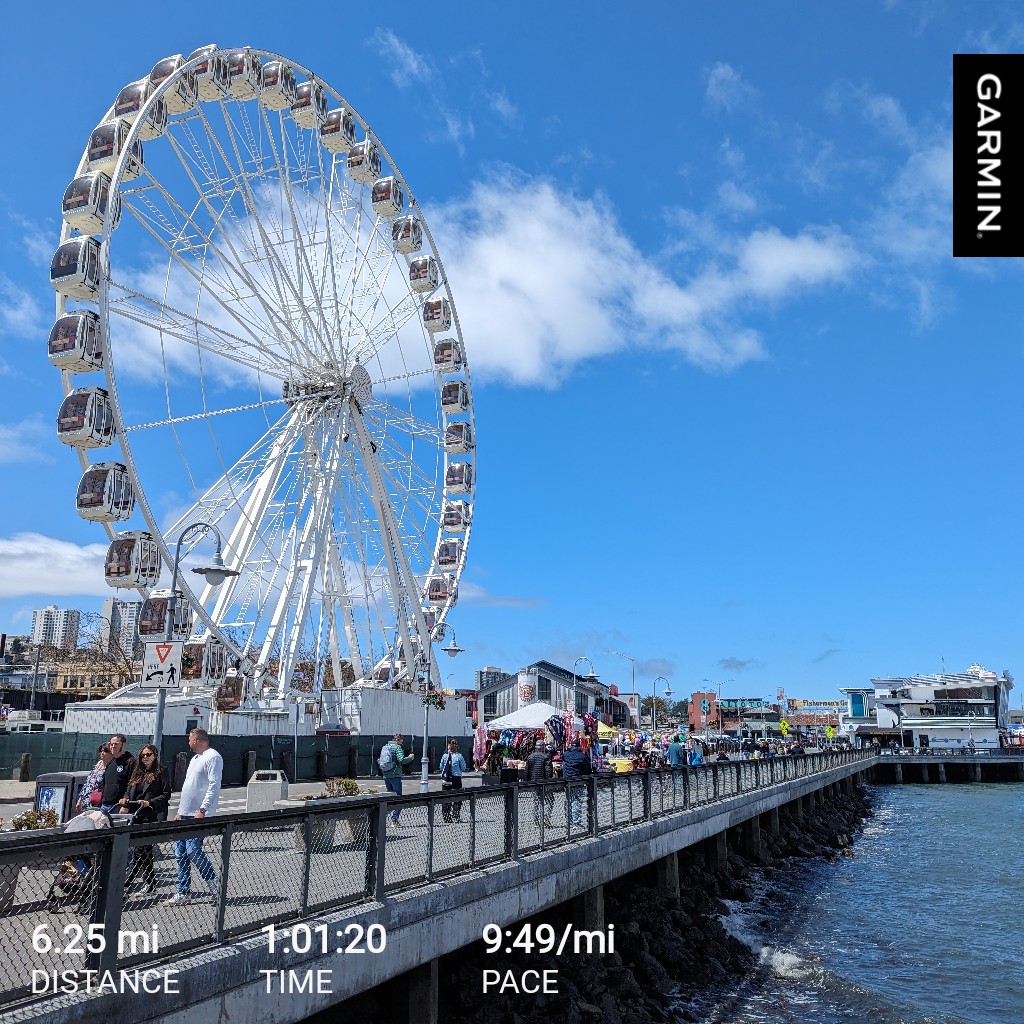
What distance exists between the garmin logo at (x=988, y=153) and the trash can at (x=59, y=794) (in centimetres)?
1326

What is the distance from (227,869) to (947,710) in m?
110

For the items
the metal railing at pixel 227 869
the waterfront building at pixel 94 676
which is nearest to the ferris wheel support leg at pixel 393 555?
the metal railing at pixel 227 869

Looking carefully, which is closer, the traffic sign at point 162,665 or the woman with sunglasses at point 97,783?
the woman with sunglasses at point 97,783

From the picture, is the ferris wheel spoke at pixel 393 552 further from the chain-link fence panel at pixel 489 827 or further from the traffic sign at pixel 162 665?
the chain-link fence panel at pixel 489 827

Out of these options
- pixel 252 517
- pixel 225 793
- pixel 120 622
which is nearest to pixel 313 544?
pixel 252 517

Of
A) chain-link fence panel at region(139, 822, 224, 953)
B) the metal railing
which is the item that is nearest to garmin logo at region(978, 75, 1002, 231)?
the metal railing

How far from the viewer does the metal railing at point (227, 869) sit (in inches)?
271

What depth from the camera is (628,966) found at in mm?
16812

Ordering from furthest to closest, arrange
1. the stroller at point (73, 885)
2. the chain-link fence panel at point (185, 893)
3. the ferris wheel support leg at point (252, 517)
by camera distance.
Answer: the ferris wheel support leg at point (252, 517) → the chain-link fence panel at point (185, 893) → the stroller at point (73, 885)

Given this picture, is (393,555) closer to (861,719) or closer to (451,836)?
(451,836)

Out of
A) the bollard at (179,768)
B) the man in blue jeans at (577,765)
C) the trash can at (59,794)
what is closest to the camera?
the trash can at (59,794)

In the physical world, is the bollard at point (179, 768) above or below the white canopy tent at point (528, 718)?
below

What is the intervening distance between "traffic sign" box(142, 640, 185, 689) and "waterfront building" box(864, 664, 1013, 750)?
9356 centimetres

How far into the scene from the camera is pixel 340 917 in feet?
31.2
